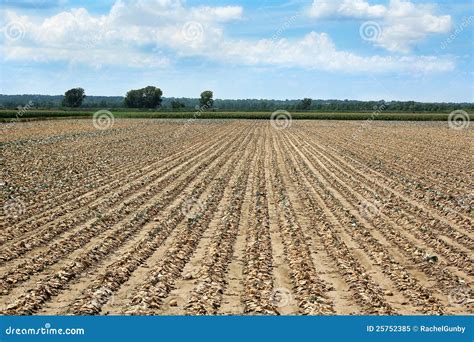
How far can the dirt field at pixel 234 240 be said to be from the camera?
9547 mm

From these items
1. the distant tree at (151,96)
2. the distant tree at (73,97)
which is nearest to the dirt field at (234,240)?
the distant tree at (151,96)

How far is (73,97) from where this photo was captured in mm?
154500

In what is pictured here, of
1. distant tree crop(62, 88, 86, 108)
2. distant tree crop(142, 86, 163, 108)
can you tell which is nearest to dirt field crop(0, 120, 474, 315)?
distant tree crop(142, 86, 163, 108)

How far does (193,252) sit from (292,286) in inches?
117

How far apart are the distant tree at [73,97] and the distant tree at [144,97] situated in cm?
1275

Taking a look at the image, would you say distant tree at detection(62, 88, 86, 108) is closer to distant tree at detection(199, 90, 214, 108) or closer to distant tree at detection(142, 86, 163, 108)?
distant tree at detection(142, 86, 163, 108)

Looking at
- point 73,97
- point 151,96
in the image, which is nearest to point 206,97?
point 151,96

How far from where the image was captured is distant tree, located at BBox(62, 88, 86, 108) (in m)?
154

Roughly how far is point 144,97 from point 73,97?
19.0m

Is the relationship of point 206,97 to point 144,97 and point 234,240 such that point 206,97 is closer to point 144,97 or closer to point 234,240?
point 144,97

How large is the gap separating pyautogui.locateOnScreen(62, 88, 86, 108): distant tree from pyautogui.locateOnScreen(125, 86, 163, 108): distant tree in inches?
502

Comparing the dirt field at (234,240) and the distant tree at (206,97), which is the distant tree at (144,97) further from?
the dirt field at (234,240)

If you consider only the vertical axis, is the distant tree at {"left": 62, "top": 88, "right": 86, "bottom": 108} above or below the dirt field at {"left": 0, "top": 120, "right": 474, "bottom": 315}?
above

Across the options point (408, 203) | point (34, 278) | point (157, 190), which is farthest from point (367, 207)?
point (34, 278)
